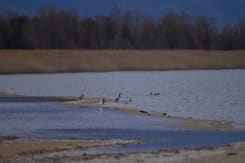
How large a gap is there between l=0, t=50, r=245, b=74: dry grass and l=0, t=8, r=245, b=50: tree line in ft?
42.5

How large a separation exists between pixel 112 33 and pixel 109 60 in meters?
24.0

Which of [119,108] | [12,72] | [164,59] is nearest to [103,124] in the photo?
[119,108]

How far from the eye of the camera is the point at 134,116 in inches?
965

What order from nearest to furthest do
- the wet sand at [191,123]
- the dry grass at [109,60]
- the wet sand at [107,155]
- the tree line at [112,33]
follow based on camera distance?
the wet sand at [107,155] → the wet sand at [191,123] → the dry grass at [109,60] → the tree line at [112,33]

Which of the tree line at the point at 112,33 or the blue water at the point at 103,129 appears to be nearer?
the blue water at the point at 103,129

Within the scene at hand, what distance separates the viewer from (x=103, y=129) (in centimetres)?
1988

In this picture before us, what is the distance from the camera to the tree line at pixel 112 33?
8831 centimetres

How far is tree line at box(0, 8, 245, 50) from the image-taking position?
8831cm

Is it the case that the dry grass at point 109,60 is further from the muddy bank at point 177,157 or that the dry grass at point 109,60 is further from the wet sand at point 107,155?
the muddy bank at point 177,157

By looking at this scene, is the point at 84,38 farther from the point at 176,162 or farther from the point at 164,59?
the point at 176,162

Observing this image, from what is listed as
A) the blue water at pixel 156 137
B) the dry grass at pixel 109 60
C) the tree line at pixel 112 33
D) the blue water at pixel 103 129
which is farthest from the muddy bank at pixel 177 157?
the tree line at pixel 112 33

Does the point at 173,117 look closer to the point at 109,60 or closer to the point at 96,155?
the point at 96,155

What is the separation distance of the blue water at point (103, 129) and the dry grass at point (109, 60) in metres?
40.8

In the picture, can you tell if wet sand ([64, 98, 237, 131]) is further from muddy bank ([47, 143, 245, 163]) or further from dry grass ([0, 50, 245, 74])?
dry grass ([0, 50, 245, 74])
